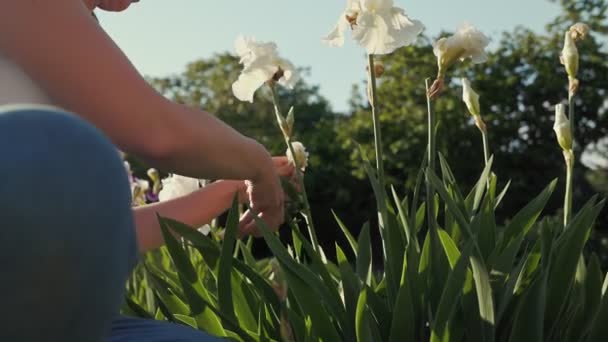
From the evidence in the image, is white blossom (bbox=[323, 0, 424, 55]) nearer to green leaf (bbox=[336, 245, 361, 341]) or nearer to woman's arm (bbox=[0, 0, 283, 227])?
green leaf (bbox=[336, 245, 361, 341])

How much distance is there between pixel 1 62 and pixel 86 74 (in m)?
0.08

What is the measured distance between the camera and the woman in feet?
1.52

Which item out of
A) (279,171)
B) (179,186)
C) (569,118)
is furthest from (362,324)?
(179,186)

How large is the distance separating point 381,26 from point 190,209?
2.08 ft

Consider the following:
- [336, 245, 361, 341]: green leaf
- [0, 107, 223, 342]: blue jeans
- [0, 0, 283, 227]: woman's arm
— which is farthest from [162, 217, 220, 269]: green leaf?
[0, 107, 223, 342]: blue jeans

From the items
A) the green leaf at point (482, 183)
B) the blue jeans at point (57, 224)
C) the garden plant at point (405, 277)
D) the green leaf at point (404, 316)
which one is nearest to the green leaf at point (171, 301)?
the garden plant at point (405, 277)

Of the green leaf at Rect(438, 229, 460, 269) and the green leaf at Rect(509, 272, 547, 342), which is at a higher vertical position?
the green leaf at Rect(438, 229, 460, 269)

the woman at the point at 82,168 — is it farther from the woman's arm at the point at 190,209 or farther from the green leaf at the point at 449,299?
the green leaf at the point at 449,299

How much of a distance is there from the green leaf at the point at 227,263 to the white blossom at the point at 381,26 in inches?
20.5

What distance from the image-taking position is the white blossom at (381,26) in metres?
1.82

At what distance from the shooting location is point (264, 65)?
208cm

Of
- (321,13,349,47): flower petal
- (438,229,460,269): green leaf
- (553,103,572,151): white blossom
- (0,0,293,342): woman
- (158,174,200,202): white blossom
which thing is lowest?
(158,174,200,202): white blossom

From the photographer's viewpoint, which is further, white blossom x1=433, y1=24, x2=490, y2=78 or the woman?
white blossom x1=433, y1=24, x2=490, y2=78

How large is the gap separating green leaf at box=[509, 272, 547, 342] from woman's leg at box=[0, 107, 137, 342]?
116cm
